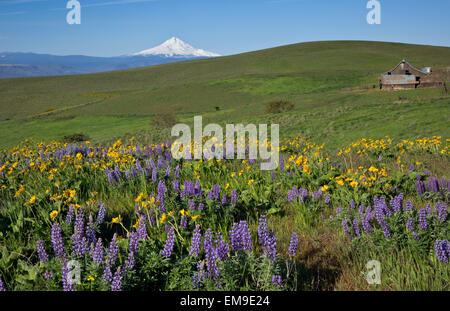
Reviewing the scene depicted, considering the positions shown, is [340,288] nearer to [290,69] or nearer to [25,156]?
[25,156]

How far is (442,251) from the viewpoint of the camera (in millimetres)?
2904

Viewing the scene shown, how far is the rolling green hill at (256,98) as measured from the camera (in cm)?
1798

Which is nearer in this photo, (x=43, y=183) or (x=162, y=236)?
(x=162, y=236)

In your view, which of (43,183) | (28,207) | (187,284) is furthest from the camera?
(43,183)

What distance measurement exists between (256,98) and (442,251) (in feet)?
190

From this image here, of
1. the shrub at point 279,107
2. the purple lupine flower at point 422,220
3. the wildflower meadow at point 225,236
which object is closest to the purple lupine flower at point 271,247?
the wildflower meadow at point 225,236

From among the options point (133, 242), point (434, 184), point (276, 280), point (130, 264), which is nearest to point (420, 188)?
point (434, 184)

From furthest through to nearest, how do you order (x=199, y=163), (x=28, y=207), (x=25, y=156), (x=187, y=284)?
1. (x=25, y=156)
2. (x=199, y=163)
3. (x=28, y=207)
4. (x=187, y=284)

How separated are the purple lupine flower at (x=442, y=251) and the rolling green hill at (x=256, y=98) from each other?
478 inches

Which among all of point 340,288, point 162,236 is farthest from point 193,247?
point 340,288

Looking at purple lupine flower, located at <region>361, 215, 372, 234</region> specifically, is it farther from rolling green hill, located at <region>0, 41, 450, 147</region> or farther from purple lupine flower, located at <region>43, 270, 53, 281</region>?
rolling green hill, located at <region>0, 41, 450, 147</region>

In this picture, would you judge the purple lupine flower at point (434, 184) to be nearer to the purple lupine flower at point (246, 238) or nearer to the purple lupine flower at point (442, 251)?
the purple lupine flower at point (442, 251)
